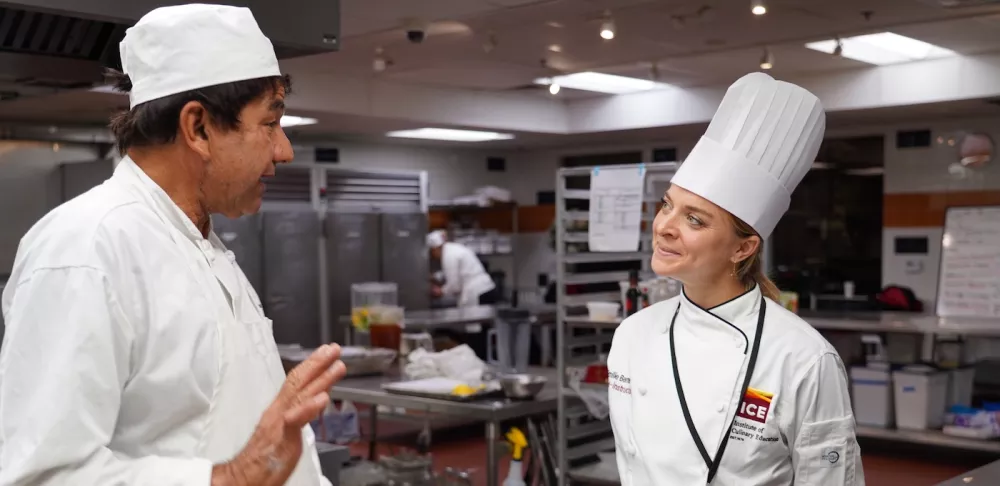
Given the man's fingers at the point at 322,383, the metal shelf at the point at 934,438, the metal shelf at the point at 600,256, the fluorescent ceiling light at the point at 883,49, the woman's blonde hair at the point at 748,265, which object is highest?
the fluorescent ceiling light at the point at 883,49

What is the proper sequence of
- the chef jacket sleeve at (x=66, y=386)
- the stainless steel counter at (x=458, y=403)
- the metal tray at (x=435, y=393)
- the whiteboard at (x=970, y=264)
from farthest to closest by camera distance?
the whiteboard at (x=970, y=264), the metal tray at (x=435, y=393), the stainless steel counter at (x=458, y=403), the chef jacket sleeve at (x=66, y=386)

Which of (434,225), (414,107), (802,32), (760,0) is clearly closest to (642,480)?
(760,0)

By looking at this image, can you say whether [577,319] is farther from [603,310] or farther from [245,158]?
[245,158]

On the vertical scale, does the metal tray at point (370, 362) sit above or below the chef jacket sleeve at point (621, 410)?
below

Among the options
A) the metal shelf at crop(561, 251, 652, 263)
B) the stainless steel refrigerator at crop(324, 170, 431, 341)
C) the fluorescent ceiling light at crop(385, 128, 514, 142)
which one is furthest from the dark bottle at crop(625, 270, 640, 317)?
the stainless steel refrigerator at crop(324, 170, 431, 341)

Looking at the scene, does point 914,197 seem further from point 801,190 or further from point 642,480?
point 642,480

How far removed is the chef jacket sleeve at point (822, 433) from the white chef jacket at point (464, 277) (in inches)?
327

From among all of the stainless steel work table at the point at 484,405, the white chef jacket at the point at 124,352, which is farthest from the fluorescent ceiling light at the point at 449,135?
the white chef jacket at the point at 124,352

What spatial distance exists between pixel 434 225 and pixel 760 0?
677 centimetres

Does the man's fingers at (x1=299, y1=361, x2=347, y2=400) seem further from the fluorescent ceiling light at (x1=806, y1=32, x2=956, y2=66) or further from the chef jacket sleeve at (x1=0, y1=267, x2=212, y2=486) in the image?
the fluorescent ceiling light at (x1=806, y1=32, x2=956, y2=66)

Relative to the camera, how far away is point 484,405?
4.20 meters

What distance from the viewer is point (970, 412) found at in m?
6.00

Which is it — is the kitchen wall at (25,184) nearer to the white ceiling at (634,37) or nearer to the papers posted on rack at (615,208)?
the white ceiling at (634,37)

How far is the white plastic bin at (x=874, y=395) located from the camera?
6.41 meters
